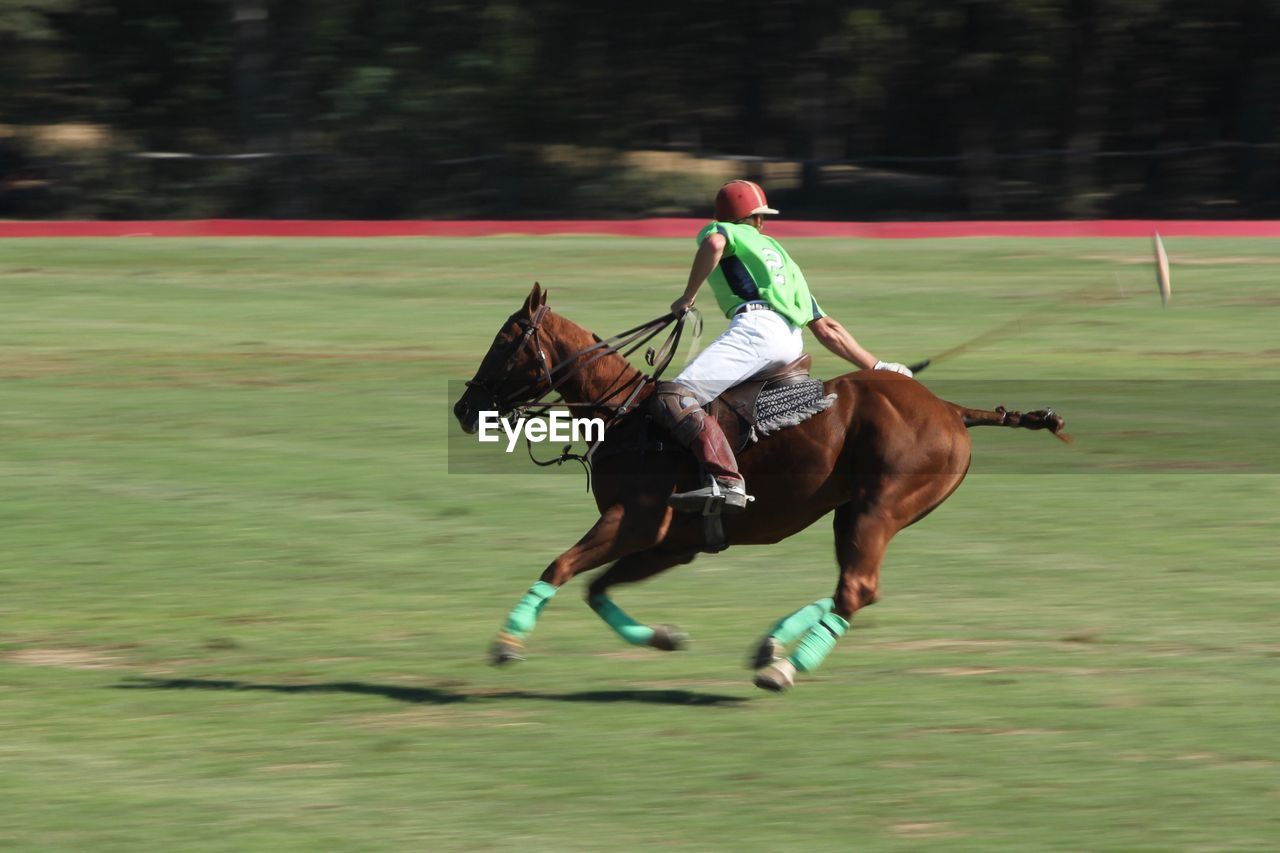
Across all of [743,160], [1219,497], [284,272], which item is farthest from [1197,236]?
[1219,497]

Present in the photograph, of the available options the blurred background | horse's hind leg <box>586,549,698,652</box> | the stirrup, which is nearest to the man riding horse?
the stirrup

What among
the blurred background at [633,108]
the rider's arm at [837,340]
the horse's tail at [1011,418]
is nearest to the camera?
the horse's tail at [1011,418]

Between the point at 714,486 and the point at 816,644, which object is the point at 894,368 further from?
the point at 816,644

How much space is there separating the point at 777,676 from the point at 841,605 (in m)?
0.48

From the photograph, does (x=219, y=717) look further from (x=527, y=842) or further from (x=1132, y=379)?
(x=1132, y=379)

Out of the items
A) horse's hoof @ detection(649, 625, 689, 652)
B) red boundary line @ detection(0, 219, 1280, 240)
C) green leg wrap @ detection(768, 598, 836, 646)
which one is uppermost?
green leg wrap @ detection(768, 598, 836, 646)

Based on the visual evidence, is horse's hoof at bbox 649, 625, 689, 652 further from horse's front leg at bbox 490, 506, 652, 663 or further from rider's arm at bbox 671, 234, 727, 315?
rider's arm at bbox 671, 234, 727, 315

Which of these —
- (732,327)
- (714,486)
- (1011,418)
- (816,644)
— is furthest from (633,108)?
(816,644)

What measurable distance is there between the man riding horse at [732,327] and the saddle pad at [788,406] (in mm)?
144

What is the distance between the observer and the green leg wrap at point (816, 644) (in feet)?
26.2

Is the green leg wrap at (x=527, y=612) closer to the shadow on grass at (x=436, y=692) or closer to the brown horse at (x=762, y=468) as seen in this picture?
the brown horse at (x=762, y=468)

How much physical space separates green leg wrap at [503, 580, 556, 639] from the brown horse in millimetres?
28

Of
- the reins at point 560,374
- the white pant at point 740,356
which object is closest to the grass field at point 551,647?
the reins at point 560,374

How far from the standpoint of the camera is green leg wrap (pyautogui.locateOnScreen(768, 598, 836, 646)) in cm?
798
